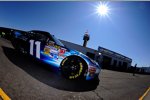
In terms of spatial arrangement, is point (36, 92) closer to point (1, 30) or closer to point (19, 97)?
point (19, 97)

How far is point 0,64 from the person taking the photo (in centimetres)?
446

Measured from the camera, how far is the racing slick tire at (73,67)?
4.89 meters

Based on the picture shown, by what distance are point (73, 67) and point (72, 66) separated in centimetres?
5

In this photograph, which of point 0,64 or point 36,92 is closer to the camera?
point 36,92

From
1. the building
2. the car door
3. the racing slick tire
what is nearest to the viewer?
the racing slick tire

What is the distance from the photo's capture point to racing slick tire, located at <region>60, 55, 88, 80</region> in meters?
4.89

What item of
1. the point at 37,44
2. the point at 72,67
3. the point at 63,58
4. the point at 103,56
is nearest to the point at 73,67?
the point at 72,67

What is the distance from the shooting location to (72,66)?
497 cm

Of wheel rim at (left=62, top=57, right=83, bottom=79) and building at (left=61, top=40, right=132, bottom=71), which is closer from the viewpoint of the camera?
wheel rim at (left=62, top=57, right=83, bottom=79)

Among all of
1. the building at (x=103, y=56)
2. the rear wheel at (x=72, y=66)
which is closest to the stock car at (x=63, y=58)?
the rear wheel at (x=72, y=66)

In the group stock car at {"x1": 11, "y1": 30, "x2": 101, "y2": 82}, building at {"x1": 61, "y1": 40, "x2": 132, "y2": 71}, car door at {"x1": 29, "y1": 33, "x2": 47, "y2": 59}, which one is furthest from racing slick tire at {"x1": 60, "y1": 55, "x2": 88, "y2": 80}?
building at {"x1": 61, "y1": 40, "x2": 132, "y2": 71}

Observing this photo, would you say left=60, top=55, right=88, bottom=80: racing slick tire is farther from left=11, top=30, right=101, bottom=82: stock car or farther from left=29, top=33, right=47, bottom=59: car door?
left=29, top=33, right=47, bottom=59: car door

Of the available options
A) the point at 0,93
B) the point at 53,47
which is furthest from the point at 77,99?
the point at 53,47

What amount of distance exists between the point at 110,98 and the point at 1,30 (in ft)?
19.8
